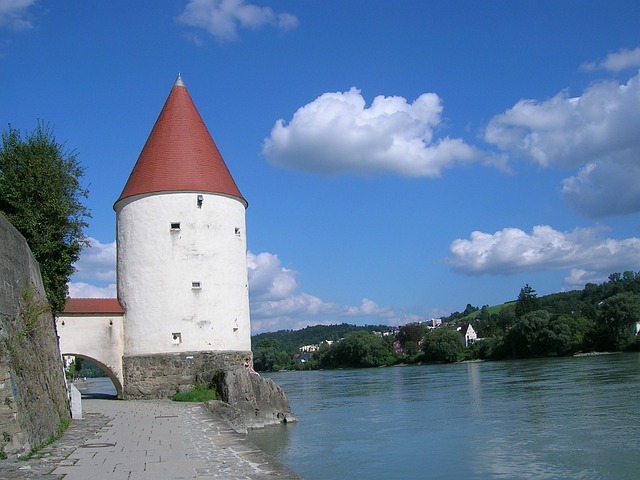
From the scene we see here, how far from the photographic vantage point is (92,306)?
1878 centimetres

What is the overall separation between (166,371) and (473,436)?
8.25m

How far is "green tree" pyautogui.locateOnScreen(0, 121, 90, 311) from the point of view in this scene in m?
14.0

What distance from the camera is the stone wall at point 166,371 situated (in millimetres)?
17969

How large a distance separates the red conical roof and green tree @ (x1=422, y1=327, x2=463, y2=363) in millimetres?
48548

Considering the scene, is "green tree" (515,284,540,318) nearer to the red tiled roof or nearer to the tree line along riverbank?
the tree line along riverbank

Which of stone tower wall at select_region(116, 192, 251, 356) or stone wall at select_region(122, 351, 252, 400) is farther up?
stone tower wall at select_region(116, 192, 251, 356)

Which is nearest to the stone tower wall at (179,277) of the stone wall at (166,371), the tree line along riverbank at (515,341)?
the stone wall at (166,371)

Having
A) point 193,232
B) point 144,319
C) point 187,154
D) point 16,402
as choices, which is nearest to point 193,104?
point 187,154

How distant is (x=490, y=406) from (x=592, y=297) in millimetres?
99157

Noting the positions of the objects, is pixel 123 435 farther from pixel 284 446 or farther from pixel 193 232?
pixel 193 232

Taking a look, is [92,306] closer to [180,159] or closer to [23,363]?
[180,159]

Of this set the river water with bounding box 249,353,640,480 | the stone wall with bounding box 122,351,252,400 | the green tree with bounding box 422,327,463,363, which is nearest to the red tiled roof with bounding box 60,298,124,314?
the stone wall with bounding box 122,351,252,400

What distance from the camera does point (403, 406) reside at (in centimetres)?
2284

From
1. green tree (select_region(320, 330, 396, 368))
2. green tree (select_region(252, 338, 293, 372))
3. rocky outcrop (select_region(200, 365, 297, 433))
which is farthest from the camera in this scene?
green tree (select_region(252, 338, 293, 372))
